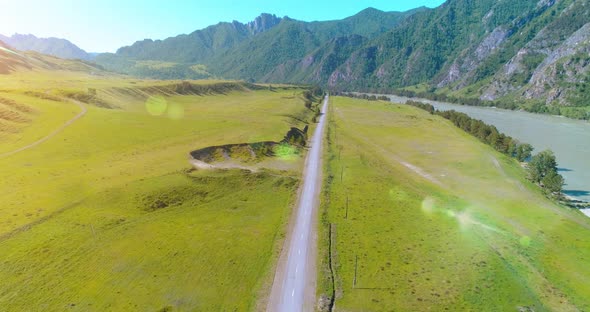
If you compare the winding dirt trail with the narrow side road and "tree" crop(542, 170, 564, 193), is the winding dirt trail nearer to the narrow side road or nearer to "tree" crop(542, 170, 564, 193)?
the narrow side road

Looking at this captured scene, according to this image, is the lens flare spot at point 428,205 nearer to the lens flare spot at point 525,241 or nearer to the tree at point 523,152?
the lens flare spot at point 525,241

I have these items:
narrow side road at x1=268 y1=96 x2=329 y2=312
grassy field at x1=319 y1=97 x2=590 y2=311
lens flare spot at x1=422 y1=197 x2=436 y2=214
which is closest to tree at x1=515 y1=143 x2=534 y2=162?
grassy field at x1=319 y1=97 x2=590 y2=311

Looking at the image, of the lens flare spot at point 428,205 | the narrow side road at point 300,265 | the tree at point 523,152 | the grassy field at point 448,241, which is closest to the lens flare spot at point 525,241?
the grassy field at point 448,241

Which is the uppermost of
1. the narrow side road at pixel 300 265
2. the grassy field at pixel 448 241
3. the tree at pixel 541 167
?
the tree at pixel 541 167

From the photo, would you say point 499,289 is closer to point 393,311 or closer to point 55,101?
point 393,311

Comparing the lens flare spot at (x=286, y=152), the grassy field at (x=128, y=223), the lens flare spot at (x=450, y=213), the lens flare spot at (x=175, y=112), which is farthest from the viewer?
the lens flare spot at (x=175, y=112)

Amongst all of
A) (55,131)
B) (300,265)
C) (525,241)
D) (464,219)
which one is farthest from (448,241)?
(55,131)

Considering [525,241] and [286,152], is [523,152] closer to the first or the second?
[525,241]
